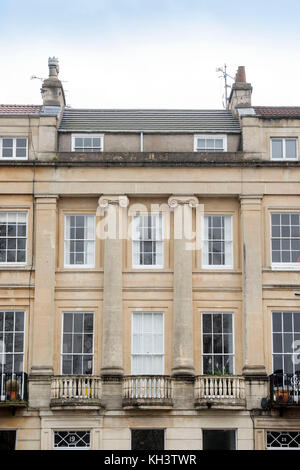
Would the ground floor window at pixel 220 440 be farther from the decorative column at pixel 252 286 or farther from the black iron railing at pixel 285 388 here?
the decorative column at pixel 252 286

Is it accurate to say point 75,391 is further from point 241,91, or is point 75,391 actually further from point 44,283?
point 241,91

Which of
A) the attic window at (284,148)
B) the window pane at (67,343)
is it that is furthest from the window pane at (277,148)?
the window pane at (67,343)

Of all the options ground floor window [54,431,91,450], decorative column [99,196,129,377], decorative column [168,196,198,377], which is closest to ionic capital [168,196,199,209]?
decorative column [168,196,198,377]

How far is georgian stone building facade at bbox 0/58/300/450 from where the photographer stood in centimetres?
4038

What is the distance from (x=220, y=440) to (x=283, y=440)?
7.15ft

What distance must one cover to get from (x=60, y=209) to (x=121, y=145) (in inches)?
131

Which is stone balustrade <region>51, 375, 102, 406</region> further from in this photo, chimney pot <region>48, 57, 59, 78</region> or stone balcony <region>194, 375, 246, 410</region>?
chimney pot <region>48, 57, 59, 78</region>

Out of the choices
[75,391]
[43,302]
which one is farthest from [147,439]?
[43,302]

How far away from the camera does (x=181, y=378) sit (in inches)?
1604

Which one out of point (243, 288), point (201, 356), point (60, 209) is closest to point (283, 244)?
point (243, 288)

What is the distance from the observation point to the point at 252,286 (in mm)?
41625

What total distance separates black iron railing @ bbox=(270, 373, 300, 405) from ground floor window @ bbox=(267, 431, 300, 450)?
1.36 metres
